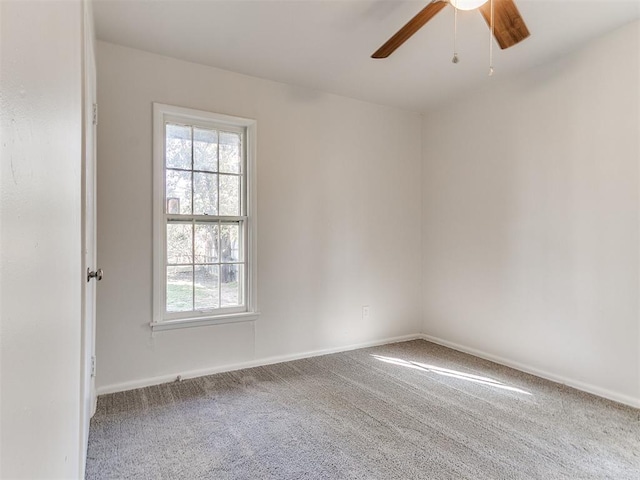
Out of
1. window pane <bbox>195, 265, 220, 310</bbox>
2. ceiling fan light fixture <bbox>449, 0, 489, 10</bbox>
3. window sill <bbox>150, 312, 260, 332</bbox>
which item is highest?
ceiling fan light fixture <bbox>449, 0, 489, 10</bbox>

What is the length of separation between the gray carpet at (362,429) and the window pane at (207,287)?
58 centimetres

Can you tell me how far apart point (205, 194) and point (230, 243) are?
46cm

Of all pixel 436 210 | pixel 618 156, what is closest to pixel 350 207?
pixel 436 210

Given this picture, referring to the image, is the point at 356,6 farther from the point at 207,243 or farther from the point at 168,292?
the point at 168,292

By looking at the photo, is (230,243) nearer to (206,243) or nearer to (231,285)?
(206,243)

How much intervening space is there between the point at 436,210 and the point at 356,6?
231cm

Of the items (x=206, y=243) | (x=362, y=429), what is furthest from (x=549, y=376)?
(x=206, y=243)

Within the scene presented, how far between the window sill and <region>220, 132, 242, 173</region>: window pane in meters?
1.23

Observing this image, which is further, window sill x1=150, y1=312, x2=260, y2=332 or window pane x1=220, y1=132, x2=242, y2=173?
window pane x1=220, y1=132, x2=242, y2=173

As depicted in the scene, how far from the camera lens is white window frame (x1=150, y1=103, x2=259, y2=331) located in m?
2.81

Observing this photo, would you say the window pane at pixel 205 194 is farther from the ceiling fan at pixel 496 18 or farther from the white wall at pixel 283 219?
the ceiling fan at pixel 496 18

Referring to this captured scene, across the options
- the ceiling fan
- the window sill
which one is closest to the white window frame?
the window sill

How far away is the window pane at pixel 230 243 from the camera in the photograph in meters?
3.14

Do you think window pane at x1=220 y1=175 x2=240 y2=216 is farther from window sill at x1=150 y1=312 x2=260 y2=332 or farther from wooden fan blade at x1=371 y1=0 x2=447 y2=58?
wooden fan blade at x1=371 y1=0 x2=447 y2=58
